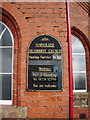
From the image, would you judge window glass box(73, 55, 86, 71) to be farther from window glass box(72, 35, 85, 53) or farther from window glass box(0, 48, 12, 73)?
window glass box(0, 48, 12, 73)

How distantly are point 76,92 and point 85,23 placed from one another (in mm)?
2035

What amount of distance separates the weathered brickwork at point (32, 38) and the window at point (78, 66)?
0.79 metres

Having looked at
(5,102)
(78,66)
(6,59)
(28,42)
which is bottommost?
(5,102)

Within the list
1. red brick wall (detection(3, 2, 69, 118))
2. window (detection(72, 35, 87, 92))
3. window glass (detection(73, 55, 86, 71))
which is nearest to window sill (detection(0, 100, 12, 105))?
red brick wall (detection(3, 2, 69, 118))

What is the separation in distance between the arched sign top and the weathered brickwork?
0.28ft


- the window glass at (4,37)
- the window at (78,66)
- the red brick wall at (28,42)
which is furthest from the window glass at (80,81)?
the window glass at (4,37)

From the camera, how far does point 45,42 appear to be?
124 inches

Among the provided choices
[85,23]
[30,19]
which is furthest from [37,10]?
[85,23]

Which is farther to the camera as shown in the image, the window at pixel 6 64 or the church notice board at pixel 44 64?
the window at pixel 6 64

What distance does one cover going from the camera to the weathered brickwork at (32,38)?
9.72 feet

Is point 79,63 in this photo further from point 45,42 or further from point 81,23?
point 45,42

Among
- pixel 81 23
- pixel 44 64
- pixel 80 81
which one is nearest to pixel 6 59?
pixel 44 64

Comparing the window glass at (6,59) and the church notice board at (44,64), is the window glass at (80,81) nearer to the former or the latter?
the church notice board at (44,64)

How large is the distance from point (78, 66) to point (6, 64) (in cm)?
207
